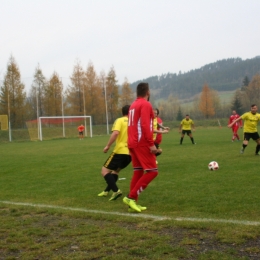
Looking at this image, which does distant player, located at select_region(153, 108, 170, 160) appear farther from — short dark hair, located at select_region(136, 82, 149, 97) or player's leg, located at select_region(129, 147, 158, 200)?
short dark hair, located at select_region(136, 82, 149, 97)

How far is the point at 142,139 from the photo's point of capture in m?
5.56

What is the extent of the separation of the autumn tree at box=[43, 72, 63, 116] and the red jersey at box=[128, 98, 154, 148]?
134ft

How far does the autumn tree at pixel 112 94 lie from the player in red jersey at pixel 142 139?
1672 inches

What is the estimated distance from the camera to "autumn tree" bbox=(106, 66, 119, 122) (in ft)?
160

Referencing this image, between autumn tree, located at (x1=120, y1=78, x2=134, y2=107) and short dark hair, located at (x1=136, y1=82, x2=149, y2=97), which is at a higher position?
autumn tree, located at (x1=120, y1=78, x2=134, y2=107)

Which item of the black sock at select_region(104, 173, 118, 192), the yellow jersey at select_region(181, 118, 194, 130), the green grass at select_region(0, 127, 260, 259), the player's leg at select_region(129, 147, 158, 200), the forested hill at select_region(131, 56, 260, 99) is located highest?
the forested hill at select_region(131, 56, 260, 99)

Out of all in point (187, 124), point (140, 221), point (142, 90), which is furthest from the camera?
point (187, 124)

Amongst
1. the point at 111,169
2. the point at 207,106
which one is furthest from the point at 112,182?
the point at 207,106

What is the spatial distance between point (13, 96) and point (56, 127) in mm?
6437

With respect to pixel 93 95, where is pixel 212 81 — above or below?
above

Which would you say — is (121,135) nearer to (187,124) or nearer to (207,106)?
(187,124)

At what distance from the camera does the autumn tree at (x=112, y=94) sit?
48.8m

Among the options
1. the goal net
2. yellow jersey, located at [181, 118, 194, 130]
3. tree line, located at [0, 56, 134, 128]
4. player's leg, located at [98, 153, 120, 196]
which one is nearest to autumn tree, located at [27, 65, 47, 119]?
tree line, located at [0, 56, 134, 128]

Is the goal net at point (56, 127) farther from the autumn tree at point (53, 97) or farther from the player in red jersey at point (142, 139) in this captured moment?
the player in red jersey at point (142, 139)
